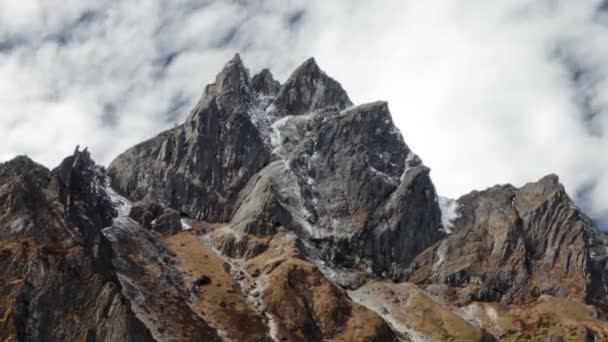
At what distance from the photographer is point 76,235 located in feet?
463

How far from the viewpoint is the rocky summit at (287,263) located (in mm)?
126062

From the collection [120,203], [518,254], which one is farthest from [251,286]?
[518,254]

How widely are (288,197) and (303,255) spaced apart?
83.2 ft

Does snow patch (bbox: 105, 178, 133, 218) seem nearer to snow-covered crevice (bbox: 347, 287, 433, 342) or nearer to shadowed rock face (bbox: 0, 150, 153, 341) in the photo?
shadowed rock face (bbox: 0, 150, 153, 341)

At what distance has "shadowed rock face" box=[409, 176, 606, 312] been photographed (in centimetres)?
17325

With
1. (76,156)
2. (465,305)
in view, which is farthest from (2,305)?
(465,305)

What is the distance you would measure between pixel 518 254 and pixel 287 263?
59.6 meters

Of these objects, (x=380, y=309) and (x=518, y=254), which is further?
(x=518, y=254)

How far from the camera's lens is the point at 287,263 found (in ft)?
526

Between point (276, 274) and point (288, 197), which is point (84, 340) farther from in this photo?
point (288, 197)

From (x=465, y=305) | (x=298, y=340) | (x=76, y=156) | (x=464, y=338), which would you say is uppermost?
(x=76, y=156)

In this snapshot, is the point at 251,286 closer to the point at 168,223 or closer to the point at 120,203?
the point at 168,223

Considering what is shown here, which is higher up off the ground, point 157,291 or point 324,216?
point 324,216

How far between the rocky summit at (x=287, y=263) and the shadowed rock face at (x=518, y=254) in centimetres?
37
